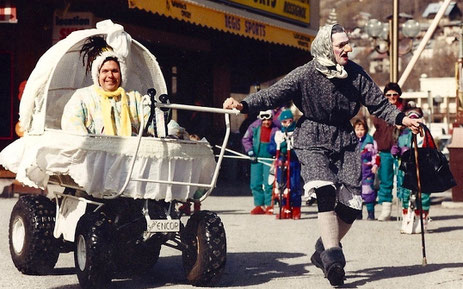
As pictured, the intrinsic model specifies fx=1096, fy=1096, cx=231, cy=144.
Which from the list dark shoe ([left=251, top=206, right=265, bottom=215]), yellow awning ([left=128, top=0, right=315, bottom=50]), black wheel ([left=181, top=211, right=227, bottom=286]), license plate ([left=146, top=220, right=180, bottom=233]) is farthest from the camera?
yellow awning ([left=128, top=0, right=315, bottom=50])

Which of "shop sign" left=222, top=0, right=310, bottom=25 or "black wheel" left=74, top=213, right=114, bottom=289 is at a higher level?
"shop sign" left=222, top=0, right=310, bottom=25

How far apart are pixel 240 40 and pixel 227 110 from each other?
1590cm

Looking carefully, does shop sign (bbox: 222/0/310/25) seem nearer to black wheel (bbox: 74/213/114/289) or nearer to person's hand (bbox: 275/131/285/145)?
person's hand (bbox: 275/131/285/145)

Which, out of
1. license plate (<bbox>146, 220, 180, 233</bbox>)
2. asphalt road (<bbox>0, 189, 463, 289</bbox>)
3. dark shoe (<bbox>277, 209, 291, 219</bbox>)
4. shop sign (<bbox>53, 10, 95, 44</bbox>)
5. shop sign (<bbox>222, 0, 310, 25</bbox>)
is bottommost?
asphalt road (<bbox>0, 189, 463, 289</bbox>)

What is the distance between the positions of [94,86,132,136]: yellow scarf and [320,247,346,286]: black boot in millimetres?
1596

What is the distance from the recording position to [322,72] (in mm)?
7684

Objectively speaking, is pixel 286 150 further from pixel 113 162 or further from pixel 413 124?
pixel 113 162

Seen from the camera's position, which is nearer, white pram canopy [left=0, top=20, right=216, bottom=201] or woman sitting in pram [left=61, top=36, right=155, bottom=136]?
white pram canopy [left=0, top=20, right=216, bottom=201]

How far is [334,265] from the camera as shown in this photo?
23.7ft

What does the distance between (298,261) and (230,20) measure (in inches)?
382

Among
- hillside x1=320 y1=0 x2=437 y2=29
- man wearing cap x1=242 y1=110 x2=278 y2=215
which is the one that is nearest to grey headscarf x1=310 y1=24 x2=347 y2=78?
man wearing cap x1=242 y1=110 x2=278 y2=215

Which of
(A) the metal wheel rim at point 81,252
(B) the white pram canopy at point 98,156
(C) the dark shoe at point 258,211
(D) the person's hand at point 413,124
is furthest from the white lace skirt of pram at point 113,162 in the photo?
(C) the dark shoe at point 258,211

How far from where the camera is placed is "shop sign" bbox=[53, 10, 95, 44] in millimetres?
16422

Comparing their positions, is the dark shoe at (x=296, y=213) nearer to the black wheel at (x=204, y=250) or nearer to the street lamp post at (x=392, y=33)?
the black wheel at (x=204, y=250)
